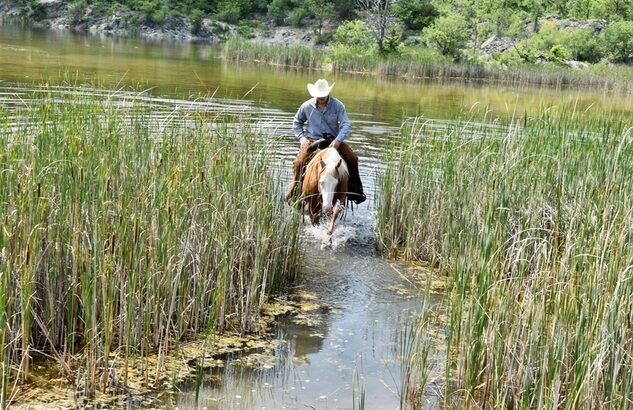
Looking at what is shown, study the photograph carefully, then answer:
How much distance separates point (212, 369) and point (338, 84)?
91.6 ft

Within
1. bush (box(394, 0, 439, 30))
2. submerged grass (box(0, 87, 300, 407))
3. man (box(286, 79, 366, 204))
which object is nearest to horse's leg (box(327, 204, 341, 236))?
man (box(286, 79, 366, 204))

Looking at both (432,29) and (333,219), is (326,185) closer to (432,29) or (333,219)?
(333,219)

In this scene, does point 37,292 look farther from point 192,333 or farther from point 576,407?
point 576,407

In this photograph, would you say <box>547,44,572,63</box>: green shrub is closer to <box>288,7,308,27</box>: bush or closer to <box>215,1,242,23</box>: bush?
<box>288,7,308,27</box>: bush

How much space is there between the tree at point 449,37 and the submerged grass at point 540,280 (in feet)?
149

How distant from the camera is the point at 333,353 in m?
6.27

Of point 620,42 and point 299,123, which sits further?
point 620,42

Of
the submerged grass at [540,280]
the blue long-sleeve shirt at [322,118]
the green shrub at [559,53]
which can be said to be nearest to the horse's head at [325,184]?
the blue long-sleeve shirt at [322,118]

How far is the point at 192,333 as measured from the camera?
245 inches

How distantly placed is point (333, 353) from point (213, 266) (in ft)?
3.87

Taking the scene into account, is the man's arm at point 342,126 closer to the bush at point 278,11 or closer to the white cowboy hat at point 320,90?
the white cowboy hat at point 320,90

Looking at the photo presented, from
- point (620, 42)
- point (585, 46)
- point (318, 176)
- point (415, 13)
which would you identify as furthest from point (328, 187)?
point (415, 13)

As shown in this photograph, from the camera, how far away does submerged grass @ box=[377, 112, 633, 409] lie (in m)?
4.59

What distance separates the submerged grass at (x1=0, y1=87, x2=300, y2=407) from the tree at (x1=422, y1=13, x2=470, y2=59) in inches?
1867
